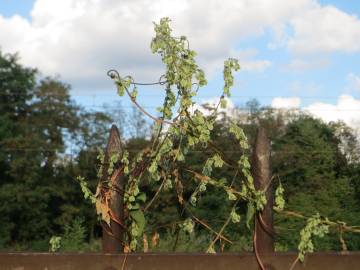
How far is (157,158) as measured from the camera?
3217 millimetres

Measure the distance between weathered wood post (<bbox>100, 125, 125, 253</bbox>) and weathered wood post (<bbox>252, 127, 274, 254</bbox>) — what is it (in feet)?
2.24

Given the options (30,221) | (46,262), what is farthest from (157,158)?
(30,221)

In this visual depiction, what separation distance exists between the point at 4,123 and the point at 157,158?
114 feet

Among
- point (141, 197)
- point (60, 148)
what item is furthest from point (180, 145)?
point (60, 148)

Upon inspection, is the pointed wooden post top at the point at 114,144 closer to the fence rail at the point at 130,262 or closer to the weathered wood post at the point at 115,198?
the weathered wood post at the point at 115,198

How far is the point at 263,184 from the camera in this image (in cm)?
320

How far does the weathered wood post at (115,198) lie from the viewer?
3158 mm

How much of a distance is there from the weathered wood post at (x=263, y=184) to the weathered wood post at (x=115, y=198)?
2.24ft

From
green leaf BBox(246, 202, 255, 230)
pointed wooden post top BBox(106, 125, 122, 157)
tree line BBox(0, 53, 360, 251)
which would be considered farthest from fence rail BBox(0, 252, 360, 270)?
tree line BBox(0, 53, 360, 251)

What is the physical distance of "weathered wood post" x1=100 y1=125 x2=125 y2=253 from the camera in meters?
3.16

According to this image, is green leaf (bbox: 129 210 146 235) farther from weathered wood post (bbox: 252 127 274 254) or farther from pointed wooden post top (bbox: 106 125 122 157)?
weathered wood post (bbox: 252 127 274 254)

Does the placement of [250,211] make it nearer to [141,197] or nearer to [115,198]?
[141,197]

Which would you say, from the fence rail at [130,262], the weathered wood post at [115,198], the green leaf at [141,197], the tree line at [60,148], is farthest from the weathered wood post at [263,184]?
the tree line at [60,148]

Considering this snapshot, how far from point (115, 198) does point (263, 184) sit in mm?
746
